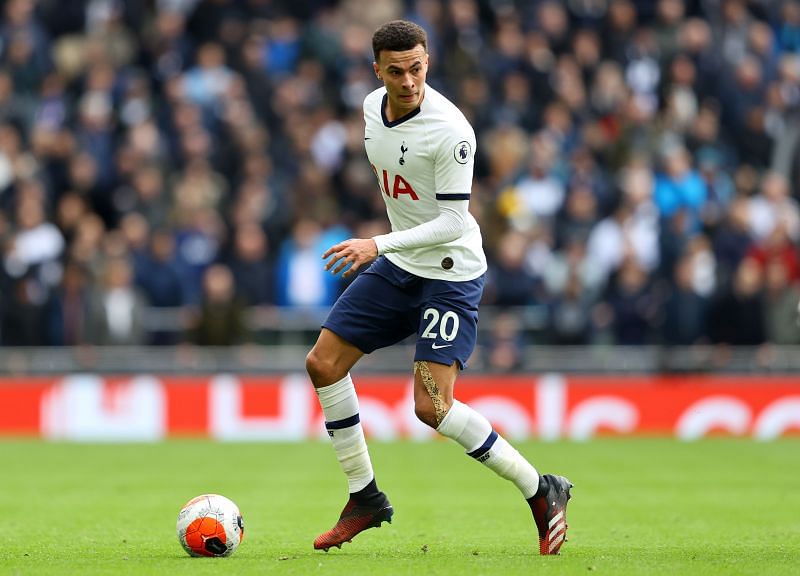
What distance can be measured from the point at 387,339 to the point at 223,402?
11.2 meters

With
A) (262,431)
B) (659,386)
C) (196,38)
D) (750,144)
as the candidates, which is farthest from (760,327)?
(196,38)

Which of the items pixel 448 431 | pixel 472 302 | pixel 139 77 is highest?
pixel 139 77

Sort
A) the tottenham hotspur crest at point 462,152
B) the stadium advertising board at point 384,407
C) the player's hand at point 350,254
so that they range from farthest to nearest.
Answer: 1. the stadium advertising board at point 384,407
2. the tottenham hotspur crest at point 462,152
3. the player's hand at point 350,254

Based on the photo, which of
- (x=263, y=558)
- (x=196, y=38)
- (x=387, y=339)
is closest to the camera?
(x=263, y=558)

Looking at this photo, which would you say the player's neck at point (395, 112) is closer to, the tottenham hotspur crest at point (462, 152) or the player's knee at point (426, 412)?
the tottenham hotspur crest at point (462, 152)

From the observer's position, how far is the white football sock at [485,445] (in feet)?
25.4

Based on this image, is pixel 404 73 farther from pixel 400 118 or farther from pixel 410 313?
pixel 410 313

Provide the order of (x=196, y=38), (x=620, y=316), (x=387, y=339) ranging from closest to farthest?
(x=387, y=339), (x=620, y=316), (x=196, y=38)

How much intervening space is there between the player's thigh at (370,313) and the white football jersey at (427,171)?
17 cm

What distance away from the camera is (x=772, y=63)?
20.6 m

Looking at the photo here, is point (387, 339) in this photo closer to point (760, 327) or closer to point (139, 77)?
point (760, 327)

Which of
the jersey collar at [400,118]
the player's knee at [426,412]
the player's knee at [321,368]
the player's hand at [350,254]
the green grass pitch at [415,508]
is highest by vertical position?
the jersey collar at [400,118]

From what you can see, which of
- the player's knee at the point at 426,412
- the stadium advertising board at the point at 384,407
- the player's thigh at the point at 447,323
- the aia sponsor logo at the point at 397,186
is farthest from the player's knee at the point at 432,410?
the stadium advertising board at the point at 384,407

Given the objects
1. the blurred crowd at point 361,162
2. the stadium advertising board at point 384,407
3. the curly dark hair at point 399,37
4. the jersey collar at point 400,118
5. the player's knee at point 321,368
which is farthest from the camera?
the stadium advertising board at point 384,407
